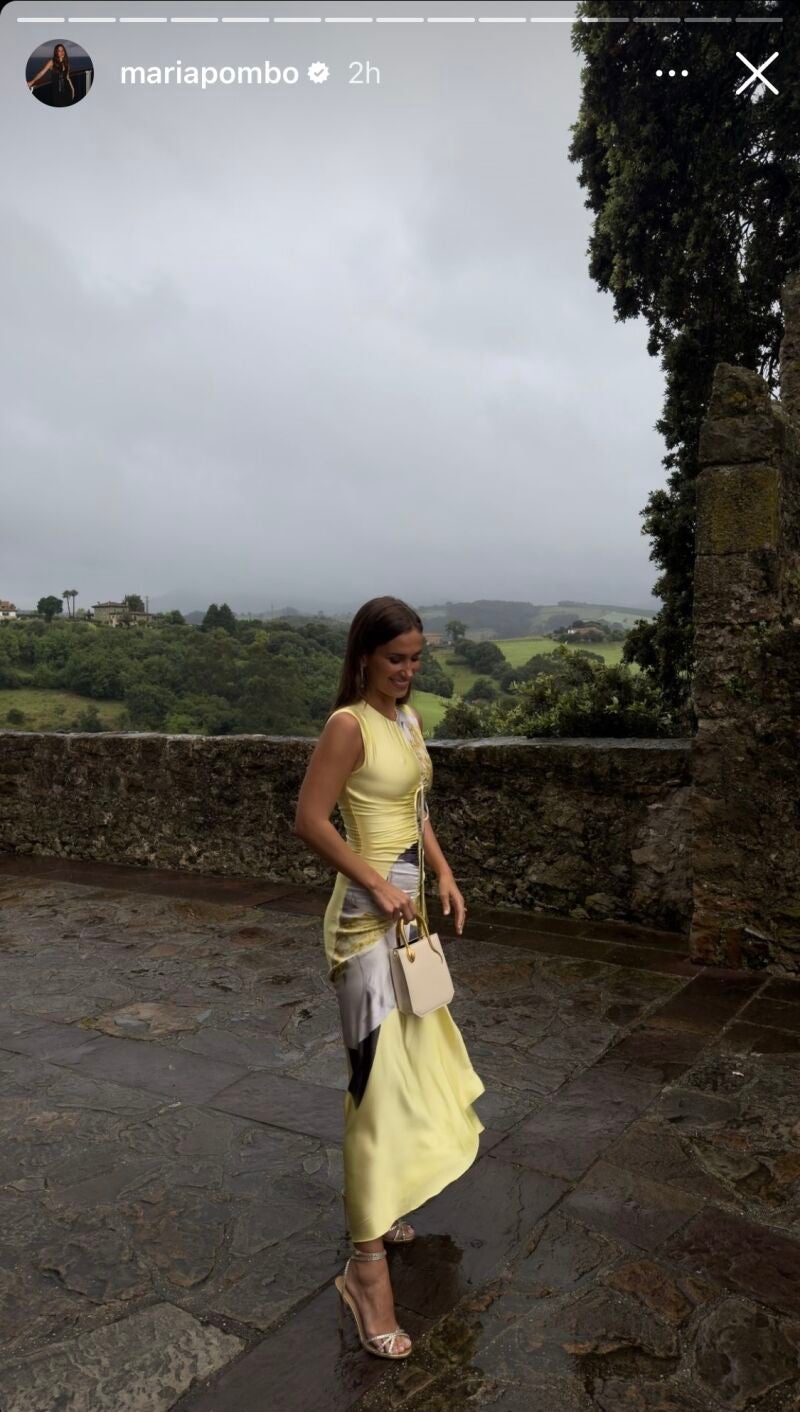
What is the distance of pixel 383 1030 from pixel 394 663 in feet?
2.75

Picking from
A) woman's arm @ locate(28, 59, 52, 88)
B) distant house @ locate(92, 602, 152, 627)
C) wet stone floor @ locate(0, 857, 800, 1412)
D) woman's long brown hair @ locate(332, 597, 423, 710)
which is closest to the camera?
wet stone floor @ locate(0, 857, 800, 1412)

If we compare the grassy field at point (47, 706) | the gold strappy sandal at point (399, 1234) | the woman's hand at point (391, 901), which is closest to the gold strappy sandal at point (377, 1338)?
the gold strappy sandal at point (399, 1234)

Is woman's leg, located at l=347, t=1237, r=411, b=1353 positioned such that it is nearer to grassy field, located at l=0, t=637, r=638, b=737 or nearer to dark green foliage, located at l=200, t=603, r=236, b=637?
grassy field, located at l=0, t=637, r=638, b=737

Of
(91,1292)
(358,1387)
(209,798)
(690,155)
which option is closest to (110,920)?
(209,798)

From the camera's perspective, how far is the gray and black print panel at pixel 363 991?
2.18 metres

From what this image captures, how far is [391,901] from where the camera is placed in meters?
2.15

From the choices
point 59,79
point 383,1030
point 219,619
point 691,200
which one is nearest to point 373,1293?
point 383,1030

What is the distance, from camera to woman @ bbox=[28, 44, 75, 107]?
593cm

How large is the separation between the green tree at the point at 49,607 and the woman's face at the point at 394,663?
15633 millimetres

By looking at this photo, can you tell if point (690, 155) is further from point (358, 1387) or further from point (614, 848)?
point (358, 1387)

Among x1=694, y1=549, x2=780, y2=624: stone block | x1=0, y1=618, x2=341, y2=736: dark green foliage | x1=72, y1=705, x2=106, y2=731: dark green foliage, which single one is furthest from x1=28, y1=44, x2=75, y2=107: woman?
x1=72, y1=705, x2=106, y2=731: dark green foliage

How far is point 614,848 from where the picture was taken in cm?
501

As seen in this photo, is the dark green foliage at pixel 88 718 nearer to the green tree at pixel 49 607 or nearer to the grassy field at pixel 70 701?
the grassy field at pixel 70 701

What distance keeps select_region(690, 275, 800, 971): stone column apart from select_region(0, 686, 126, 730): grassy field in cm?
818
